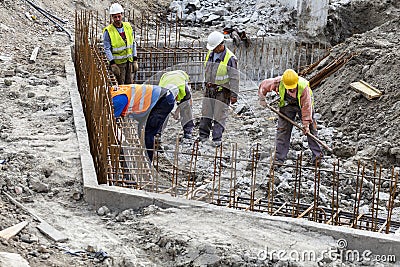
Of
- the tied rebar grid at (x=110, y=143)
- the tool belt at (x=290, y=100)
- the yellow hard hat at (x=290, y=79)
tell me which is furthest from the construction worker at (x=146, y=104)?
the tool belt at (x=290, y=100)

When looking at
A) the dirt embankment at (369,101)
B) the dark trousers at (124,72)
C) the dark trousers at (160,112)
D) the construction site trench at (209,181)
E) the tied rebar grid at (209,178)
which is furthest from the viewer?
the dark trousers at (124,72)

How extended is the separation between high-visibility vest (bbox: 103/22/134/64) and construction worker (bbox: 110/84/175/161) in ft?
7.45

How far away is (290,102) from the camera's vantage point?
888 centimetres

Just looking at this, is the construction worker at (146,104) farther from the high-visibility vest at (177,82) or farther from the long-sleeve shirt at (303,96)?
the long-sleeve shirt at (303,96)

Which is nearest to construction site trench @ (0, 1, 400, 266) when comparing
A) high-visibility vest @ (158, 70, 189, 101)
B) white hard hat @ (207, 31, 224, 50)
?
high-visibility vest @ (158, 70, 189, 101)

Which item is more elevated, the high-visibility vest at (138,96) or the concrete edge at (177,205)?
the high-visibility vest at (138,96)

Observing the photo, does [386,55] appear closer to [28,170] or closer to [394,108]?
[394,108]

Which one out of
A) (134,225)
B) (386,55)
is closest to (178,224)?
(134,225)

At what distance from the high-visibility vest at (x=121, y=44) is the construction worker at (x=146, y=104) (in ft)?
7.45

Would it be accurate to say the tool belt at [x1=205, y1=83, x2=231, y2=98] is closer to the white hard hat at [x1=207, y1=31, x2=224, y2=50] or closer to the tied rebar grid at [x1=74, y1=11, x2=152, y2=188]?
the white hard hat at [x1=207, y1=31, x2=224, y2=50]

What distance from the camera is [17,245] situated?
5.00m

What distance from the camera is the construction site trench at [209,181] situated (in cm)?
530

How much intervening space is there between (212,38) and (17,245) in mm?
5130

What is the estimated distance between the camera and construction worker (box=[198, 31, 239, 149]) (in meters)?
9.62
